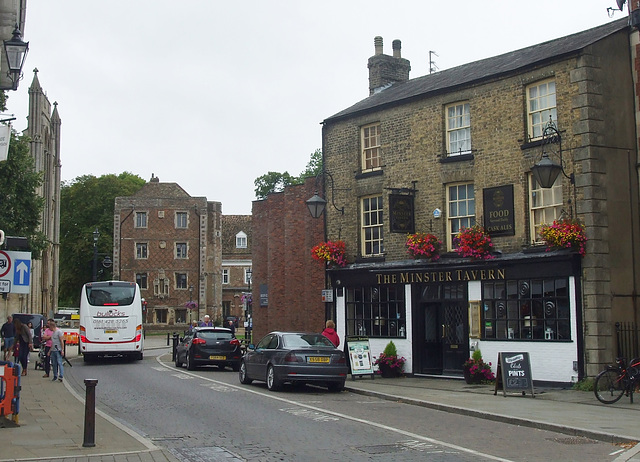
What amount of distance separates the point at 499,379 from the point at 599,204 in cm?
497

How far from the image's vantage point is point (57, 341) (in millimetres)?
22922

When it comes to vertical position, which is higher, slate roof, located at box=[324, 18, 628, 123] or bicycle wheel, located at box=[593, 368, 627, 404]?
slate roof, located at box=[324, 18, 628, 123]

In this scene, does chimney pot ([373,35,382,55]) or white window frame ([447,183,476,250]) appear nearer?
white window frame ([447,183,476,250])

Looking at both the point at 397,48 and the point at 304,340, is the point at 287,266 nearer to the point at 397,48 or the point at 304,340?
the point at 397,48

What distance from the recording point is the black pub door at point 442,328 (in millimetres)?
22562

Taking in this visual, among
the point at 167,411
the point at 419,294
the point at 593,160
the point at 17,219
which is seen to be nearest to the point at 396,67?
the point at 419,294

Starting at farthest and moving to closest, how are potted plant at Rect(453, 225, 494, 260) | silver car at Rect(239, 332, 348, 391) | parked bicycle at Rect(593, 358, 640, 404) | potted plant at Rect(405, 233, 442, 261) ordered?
potted plant at Rect(405, 233, 442, 261) < potted plant at Rect(453, 225, 494, 260) < silver car at Rect(239, 332, 348, 391) < parked bicycle at Rect(593, 358, 640, 404)

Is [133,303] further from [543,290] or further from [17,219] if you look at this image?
[543,290]

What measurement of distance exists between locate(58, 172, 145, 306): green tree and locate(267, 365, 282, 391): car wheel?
59150mm

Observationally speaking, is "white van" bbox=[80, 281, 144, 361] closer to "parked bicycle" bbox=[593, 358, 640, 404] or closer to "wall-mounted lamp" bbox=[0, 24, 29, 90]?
"wall-mounted lamp" bbox=[0, 24, 29, 90]

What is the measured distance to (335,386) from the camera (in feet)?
65.2

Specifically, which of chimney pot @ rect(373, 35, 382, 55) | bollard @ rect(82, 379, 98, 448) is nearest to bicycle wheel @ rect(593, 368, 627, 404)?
bollard @ rect(82, 379, 98, 448)

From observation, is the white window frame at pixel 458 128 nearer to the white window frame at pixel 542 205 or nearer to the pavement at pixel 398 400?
the white window frame at pixel 542 205

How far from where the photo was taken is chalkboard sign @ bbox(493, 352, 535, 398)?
58.2 ft
